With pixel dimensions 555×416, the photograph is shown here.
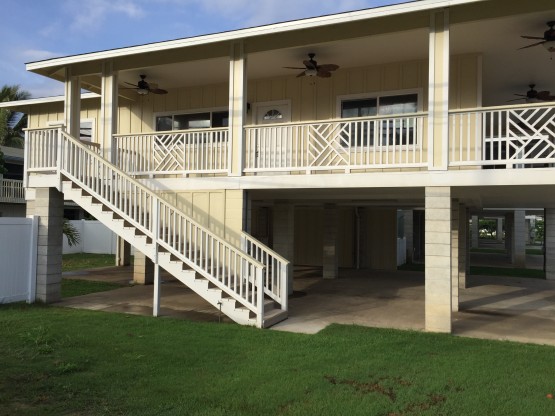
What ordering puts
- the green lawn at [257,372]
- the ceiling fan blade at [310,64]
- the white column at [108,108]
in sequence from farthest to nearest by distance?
the white column at [108,108], the ceiling fan blade at [310,64], the green lawn at [257,372]

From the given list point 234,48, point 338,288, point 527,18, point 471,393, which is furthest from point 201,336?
point 527,18

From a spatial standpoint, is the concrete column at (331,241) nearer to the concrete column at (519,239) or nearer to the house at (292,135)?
the house at (292,135)

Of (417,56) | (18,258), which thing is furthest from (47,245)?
(417,56)

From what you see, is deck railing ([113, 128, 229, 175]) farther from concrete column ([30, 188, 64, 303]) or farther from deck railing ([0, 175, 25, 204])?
deck railing ([0, 175, 25, 204])

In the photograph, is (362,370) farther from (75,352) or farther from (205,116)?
(205,116)

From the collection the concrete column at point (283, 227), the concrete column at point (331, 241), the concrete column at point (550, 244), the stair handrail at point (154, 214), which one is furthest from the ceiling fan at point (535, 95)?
the stair handrail at point (154, 214)

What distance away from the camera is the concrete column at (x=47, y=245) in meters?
9.68

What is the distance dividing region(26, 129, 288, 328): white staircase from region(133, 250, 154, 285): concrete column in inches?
161

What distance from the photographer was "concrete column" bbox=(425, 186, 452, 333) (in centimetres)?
754

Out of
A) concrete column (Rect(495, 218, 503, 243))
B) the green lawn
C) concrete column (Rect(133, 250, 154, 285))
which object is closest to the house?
the green lawn

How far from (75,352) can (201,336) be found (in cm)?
175

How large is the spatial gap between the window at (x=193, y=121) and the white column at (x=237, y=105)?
2.77 m

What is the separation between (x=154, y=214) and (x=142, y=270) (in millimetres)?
5251

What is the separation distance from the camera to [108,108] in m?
10.5
